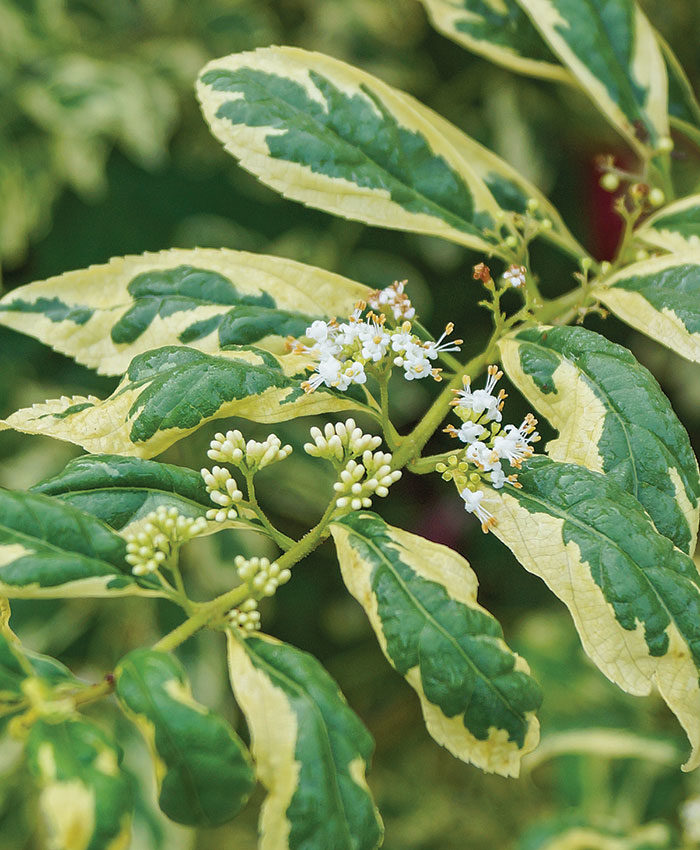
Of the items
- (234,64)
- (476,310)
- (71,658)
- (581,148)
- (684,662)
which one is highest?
(234,64)

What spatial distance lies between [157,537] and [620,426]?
326 mm

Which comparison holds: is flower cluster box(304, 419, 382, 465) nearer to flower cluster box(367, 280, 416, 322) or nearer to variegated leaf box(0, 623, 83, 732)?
flower cluster box(367, 280, 416, 322)

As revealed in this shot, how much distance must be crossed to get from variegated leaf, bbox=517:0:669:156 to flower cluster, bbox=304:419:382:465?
1.62 feet

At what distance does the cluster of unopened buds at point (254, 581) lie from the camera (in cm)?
54

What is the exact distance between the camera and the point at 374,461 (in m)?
0.59

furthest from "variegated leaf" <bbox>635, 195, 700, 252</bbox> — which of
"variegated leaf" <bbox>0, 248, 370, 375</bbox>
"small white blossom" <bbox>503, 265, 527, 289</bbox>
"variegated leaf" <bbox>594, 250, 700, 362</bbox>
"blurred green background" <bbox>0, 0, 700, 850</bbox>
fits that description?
"blurred green background" <bbox>0, 0, 700, 850</bbox>

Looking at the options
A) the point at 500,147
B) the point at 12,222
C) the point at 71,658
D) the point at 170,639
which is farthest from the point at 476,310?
the point at 170,639

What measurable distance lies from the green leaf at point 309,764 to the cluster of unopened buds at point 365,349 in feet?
0.72

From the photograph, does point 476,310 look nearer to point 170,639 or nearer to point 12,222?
point 12,222

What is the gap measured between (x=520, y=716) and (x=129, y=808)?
9.2 inches

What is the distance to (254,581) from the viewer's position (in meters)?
0.55

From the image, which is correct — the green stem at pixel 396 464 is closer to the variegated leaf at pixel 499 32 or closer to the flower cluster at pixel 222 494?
the flower cluster at pixel 222 494

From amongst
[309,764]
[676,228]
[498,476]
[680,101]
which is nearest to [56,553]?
[309,764]

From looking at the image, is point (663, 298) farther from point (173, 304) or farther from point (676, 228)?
point (173, 304)
